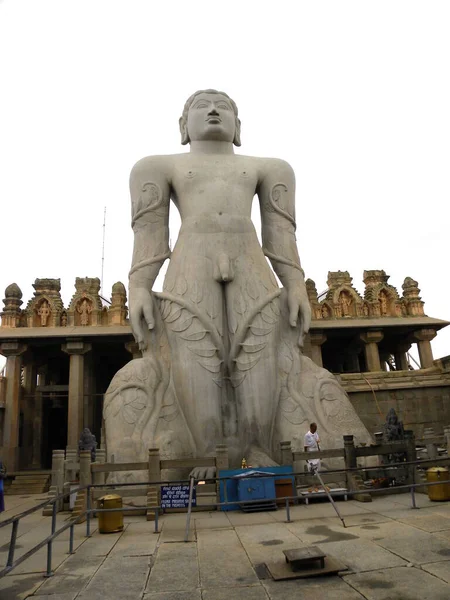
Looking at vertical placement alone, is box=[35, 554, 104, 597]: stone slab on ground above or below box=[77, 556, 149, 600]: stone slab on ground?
below

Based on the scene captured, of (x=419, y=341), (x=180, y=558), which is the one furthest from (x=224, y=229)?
(x=419, y=341)

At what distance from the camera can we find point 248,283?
9945mm

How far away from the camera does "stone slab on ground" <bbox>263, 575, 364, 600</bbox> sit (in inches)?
140

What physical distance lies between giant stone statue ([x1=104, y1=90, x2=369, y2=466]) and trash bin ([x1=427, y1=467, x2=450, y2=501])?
2.32 metres

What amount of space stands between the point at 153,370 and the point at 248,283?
8.73ft

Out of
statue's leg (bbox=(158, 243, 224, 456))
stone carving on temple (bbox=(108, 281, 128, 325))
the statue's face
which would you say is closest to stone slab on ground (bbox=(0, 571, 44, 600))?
statue's leg (bbox=(158, 243, 224, 456))

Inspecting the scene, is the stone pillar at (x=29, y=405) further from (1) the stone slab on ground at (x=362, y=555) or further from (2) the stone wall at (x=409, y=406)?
(1) the stone slab on ground at (x=362, y=555)

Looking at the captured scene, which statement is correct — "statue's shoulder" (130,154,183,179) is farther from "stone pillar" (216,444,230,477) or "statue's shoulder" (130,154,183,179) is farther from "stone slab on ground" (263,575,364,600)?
"stone slab on ground" (263,575,364,600)

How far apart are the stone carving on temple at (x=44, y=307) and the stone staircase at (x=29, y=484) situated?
603 cm

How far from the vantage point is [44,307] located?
19766 mm

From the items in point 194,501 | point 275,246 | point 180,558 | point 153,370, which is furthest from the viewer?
point 275,246

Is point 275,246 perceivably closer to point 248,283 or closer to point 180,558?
point 248,283

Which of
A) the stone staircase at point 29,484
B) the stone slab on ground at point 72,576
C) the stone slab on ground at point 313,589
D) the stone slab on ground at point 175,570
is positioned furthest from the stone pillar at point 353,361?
the stone slab on ground at point 313,589

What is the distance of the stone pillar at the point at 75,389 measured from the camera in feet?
57.5
